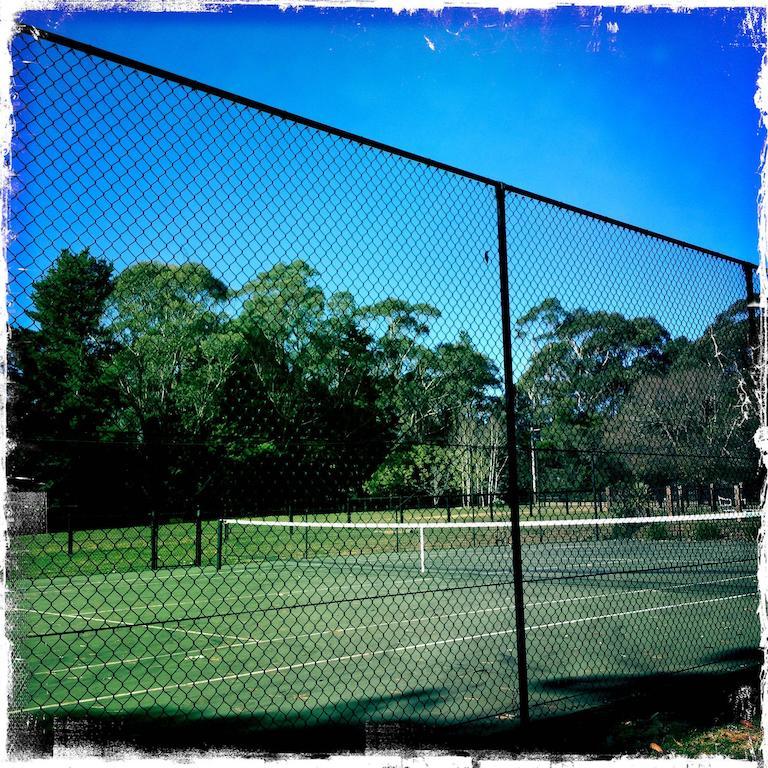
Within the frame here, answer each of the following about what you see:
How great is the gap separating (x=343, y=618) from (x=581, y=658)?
14.3 ft

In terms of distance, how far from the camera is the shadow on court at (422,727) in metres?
4.60

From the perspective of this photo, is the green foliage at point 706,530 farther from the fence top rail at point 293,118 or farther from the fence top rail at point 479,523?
the fence top rail at point 293,118

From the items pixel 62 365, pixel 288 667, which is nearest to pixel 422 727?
pixel 62 365

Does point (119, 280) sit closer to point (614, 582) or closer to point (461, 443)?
point (461, 443)

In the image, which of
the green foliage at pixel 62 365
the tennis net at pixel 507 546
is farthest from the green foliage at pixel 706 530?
the green foliage at pixel 62 365

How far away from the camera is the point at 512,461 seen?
16.0ft

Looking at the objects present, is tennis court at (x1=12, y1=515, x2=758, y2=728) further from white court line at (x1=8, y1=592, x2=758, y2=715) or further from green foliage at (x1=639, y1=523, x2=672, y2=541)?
green foliage at (x1=639, y1=523, x2=672, y2=541)

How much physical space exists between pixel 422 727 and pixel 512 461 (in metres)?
1.67

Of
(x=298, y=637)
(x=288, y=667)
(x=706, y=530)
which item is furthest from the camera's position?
(x=706, y=530)

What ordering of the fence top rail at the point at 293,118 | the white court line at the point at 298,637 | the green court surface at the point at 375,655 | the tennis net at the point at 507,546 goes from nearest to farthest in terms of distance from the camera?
the fence top rail at the point at 293,118 < the green court surface at the point at 375,655 < the white court line at the point at 298,637 < the tennis net at the point at 507,546

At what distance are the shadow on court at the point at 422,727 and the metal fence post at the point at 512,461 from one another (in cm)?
33

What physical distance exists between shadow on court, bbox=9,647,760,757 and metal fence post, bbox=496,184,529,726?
12.9 inches

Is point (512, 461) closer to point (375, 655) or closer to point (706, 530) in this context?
point (375, 655)

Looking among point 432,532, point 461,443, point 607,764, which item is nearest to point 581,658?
point 461,443
